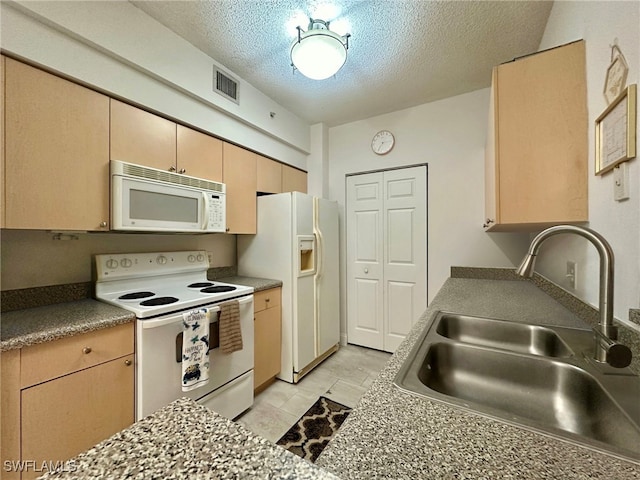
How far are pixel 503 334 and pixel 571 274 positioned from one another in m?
0.58

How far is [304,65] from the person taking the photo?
1651 mm

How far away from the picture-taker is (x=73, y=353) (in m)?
1.18

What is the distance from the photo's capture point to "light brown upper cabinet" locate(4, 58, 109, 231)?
121 cm

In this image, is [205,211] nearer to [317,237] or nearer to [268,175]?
[268,175]

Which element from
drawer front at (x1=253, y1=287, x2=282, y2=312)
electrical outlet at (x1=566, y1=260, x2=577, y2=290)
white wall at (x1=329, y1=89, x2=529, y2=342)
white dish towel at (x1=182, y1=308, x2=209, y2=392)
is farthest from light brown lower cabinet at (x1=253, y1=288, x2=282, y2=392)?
electrical outlet at (x1=566, y1=260, x2=577, y2=290)

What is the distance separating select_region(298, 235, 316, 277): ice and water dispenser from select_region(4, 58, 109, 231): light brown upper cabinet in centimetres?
140

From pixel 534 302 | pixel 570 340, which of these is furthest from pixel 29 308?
pixel 534 302

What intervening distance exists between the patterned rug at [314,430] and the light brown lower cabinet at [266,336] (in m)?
0.48

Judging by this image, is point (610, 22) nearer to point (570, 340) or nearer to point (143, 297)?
point (570, 340)

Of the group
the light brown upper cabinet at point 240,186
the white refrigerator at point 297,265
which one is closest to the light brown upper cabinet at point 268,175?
the light brown upper cabinet at point 240,186

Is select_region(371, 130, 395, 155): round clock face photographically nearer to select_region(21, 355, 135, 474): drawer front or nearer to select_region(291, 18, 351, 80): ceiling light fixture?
select_region(291, 18, 351, 80): ceiling light fixture

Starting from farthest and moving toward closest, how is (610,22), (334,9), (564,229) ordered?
(334,9) → (610,22) → (564,229)

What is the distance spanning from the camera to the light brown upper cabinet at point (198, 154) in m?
1.90

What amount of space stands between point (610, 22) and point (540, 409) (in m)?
1.39
